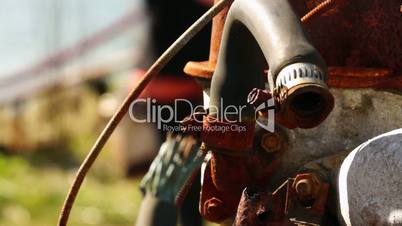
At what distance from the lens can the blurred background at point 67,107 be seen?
562 centimetres

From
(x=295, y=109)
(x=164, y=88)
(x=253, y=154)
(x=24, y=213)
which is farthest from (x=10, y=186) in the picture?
(x=295, y=109)

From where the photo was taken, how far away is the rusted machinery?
77.3 inches

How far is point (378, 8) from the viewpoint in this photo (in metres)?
2.18

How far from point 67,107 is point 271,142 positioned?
454 centimetres

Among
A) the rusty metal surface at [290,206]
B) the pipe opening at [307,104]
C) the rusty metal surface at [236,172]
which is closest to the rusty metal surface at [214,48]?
the rusty metal surface at [236,172]

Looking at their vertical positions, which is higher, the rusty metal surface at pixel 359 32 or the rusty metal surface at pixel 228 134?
the rusty metal surface at pixel 359 32

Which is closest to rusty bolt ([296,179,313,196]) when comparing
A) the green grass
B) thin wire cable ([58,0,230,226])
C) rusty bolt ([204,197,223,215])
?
rusty bolt ([204,197,223,215])

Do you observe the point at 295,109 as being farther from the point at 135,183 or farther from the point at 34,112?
the point at 34,112

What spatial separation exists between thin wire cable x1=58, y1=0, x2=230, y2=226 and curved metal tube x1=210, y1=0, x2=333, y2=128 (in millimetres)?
83

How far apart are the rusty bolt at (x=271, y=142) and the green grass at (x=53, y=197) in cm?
303

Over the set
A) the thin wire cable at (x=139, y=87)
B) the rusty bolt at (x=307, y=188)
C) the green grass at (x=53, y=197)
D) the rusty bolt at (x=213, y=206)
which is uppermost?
the green grass at (x=53, y=197)

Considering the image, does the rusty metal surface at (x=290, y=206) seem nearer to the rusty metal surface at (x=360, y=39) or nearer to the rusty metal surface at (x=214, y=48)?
the rusty metal surface at (x=360, y=39)

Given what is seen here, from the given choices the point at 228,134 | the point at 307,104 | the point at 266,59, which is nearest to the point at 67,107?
the point at 228,134

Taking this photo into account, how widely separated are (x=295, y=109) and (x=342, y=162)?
32cm
